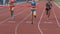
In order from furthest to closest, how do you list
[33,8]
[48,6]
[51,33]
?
[48,6], [33,8], [51,33]

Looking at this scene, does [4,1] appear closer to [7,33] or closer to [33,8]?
[33,8]

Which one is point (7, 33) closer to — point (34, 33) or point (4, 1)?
point (34, 33)

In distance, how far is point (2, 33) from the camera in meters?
13.0

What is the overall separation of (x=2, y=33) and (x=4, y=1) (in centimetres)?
3622

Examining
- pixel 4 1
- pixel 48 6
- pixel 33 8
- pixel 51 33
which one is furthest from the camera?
pixel 4 1

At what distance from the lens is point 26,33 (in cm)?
1309

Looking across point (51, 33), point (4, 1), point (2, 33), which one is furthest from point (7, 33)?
point (4, 1)

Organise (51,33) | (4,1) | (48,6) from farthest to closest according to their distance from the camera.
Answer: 1. (4,1)
2. (48,6)
3. (51,33)

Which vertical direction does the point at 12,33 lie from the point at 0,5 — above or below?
above

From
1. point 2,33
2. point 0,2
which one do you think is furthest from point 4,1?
point 2,33

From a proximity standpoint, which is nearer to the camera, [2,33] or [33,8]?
[2,33]

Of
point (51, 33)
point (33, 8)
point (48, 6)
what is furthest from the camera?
point (48, 6)

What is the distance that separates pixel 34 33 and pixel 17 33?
2.85ft

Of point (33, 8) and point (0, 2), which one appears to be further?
point (0, 2)
